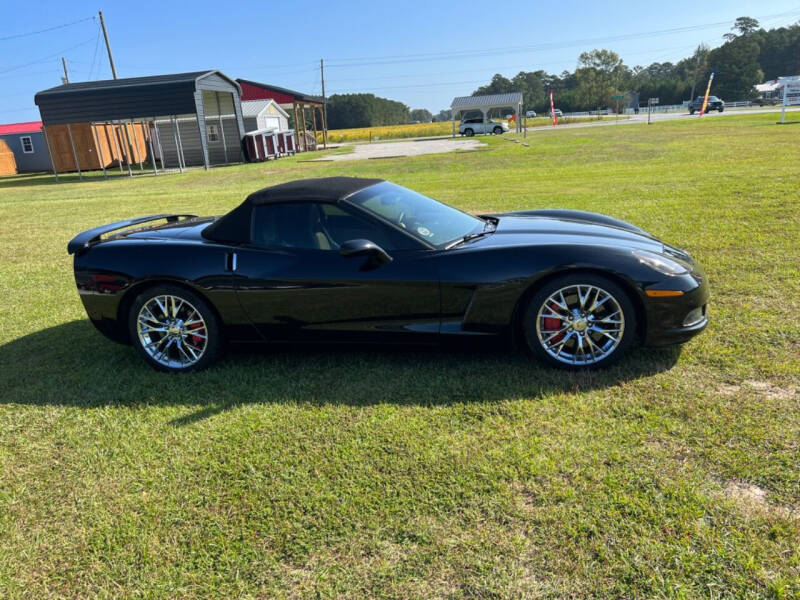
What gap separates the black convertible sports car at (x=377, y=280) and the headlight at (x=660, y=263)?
1 centimetres

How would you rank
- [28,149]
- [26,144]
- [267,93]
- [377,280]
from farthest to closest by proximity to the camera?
[267,93] → [28,149] → [26,144] → [377,280]

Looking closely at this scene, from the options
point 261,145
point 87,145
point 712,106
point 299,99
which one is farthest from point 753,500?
point 712,106

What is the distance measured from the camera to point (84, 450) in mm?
3201

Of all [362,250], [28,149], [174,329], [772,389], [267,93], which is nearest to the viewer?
[772,389]

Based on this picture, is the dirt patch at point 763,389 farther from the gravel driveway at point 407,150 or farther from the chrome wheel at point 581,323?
the gravel driveway at point 407,150

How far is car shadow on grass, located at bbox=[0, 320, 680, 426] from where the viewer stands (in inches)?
140

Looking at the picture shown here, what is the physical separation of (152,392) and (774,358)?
4183 mm

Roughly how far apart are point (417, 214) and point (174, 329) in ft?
6.54

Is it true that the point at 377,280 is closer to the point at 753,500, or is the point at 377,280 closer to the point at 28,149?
the point at 753,500

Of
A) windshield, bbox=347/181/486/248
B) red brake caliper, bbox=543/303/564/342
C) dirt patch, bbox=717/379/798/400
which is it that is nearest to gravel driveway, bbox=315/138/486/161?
windshield, bbox=347/181/486/248

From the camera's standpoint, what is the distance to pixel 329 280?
12.4 feet

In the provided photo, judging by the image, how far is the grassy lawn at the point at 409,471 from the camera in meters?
2.20

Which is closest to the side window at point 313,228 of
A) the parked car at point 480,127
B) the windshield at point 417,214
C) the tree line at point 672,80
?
the windshield at point 417,214

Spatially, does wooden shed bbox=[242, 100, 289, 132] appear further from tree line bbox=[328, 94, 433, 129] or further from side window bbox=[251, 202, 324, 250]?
tree line bbox=[328, 94, 433, 129]
